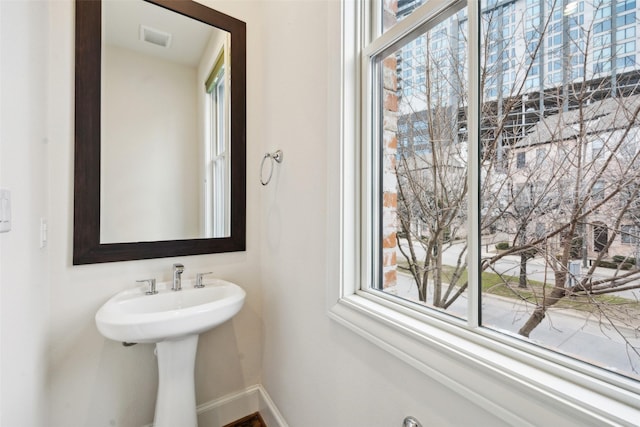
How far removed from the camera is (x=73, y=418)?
121cm

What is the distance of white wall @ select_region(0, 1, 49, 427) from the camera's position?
767 mm

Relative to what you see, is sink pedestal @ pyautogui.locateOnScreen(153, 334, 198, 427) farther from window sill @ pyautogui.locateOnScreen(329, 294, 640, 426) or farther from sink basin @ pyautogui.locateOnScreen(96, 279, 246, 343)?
window sill @ pyautogui.locateOnScreen(329, 294, 640, 426)

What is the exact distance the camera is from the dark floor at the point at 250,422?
1547mm

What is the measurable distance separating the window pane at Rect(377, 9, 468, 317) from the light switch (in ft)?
3.52

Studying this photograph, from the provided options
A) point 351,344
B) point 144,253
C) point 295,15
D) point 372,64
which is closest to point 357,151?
point 372,64

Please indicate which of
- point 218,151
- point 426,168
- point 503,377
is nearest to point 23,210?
point 218,151

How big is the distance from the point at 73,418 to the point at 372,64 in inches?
73.3

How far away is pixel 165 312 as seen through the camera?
1.03m

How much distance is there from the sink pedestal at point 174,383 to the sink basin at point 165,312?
17 cm

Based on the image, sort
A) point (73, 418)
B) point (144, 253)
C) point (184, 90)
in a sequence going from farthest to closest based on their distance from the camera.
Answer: point (184, 90) < point (144, 253) < point (73, 418)

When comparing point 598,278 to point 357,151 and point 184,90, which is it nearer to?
point 357,151

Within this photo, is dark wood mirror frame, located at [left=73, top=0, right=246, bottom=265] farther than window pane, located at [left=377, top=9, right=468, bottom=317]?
Yes

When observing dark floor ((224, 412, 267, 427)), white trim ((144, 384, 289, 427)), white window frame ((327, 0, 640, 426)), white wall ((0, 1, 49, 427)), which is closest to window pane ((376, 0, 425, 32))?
white window frame ((327, 0, 640, 426))

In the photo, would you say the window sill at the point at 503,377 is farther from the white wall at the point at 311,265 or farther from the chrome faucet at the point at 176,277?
the chrome faucet at the point at 176,277
